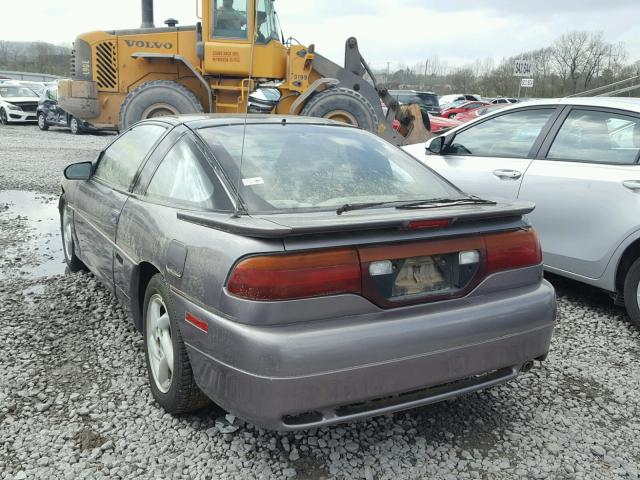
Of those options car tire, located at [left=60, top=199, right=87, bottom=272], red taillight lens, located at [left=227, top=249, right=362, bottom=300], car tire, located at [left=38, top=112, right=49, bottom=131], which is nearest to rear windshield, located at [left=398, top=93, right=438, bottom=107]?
car tire, located at [left=38, top=112, right=49, bottom=131]

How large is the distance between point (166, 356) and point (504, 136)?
357cm

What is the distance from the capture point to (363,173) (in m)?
3.23

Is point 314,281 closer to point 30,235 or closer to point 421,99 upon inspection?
point 30,235

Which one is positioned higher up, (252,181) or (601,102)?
(601,102)

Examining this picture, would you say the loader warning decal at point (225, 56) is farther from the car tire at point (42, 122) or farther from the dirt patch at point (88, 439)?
the car tire at point (42, 122)

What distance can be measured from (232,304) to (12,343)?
2129mm

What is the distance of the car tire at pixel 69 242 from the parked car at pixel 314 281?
5.39 feet

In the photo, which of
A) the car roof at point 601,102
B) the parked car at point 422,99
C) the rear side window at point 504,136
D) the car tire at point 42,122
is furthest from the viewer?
the parked car at point 422,99

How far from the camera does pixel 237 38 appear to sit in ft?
33.6

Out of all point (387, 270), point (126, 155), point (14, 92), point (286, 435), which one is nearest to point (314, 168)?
point (387, 270)

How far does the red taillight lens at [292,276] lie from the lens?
7.31ft

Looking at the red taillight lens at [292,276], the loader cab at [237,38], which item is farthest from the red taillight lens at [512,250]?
the loader cab at [237,38]

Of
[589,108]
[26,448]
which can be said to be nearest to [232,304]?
[26,448]

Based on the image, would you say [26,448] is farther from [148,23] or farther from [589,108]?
[148,23]
